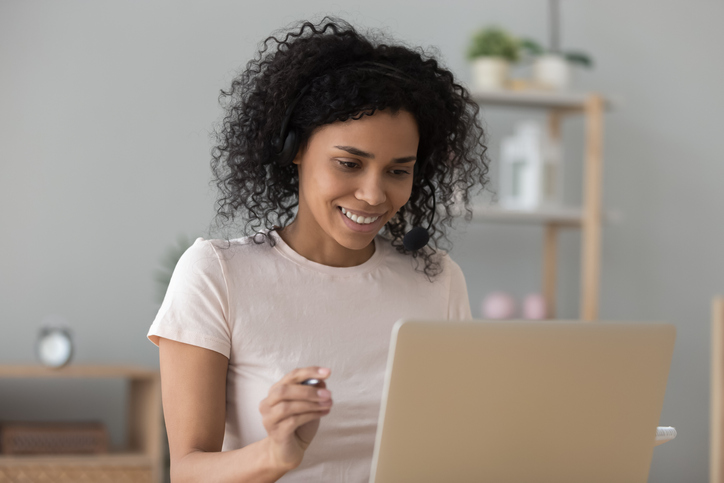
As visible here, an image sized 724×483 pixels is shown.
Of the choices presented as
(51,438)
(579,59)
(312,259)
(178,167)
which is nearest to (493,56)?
(579,59)

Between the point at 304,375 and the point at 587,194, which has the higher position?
the point at 587,194

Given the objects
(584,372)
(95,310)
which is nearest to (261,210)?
(584,372)

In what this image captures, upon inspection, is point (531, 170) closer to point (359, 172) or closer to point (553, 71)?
point (553, 71)

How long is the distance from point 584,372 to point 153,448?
5.56 ft

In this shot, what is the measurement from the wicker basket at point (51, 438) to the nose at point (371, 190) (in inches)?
59.4

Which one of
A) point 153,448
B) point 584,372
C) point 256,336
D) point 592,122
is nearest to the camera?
point 584,372

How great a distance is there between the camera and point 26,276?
239cm

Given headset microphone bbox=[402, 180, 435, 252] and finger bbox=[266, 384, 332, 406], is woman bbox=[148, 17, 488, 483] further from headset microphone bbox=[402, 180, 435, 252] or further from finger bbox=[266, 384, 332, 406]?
finger bbox=[266, 384, 332, 406]

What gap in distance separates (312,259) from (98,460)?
1.29 m

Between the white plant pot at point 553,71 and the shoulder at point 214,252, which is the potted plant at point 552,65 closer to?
the white plant pot at point 553,71

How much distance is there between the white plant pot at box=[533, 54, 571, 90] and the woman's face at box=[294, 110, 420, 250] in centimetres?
167

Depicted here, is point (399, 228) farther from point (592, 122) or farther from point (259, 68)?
point (592, 122)

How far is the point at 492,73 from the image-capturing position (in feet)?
8.18

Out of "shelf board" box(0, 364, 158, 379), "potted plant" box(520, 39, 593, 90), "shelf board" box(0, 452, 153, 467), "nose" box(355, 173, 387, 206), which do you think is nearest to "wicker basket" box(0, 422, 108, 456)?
"shelf board" box(0, 452, 153, 467)
